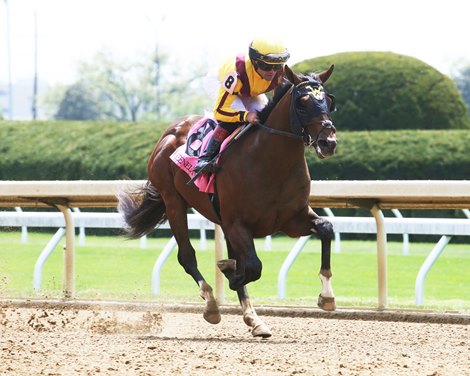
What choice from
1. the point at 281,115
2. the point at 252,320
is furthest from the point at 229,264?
the point at 281,115

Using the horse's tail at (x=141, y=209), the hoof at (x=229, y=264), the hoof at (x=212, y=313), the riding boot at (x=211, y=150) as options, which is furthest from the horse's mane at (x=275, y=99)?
the horse's tail at (x=141, y=209)

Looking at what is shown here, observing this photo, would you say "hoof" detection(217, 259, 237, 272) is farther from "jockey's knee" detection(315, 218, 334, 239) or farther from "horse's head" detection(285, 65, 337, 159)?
"horse's head" detection(285, 65, 337, 159)

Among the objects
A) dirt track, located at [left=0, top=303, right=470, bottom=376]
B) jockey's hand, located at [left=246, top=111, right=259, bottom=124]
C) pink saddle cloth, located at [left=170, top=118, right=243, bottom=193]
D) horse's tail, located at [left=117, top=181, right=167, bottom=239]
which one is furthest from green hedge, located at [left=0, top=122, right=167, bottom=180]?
jockey's hand, located at [left=246, top=111, right=259, bottom=124]

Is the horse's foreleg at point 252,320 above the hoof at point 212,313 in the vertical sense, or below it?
above

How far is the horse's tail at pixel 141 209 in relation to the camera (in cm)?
732

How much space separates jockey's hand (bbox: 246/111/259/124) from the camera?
6.00 meters

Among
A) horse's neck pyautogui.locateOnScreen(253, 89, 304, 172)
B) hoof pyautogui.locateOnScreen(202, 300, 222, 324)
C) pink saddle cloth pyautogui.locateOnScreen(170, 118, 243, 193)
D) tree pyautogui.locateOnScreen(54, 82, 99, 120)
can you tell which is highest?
horse's neck pyautogui.locateOnScreen(253, 89, 304, 172)

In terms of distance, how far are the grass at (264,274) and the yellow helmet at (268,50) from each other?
210cm

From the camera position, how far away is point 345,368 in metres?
4.62

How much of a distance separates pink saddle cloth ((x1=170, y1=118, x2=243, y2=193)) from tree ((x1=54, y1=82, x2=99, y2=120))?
2294 inches

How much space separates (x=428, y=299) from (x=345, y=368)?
4.34 metres

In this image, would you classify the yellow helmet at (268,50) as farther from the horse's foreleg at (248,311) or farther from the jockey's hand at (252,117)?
the horse's foreleg at (248,311)

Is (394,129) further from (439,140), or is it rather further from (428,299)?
(428,299)

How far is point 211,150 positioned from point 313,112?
918 millimetres
